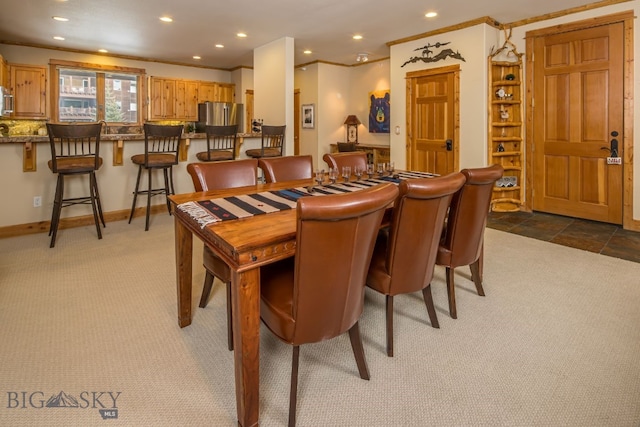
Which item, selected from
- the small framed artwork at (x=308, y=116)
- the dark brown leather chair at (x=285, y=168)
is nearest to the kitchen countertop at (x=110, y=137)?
the dark brown leather chair at (x=285, y=168)

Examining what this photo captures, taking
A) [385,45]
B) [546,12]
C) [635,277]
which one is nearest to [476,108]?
[546,12]

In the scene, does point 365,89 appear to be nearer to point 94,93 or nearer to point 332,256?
point 94,93

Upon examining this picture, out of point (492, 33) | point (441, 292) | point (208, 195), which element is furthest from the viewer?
point (492, 33)

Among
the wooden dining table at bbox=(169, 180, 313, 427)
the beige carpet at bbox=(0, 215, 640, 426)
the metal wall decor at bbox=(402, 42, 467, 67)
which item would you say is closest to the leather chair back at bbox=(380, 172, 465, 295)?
the beige carpet at bbox=(0, 215, 640, 426)

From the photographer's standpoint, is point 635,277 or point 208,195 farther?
point 635,277

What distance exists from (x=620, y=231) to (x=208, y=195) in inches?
179

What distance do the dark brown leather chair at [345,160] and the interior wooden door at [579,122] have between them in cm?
295

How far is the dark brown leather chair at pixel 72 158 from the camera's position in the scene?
11.7 feet

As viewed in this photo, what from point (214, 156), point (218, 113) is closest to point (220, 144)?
point (214, 156)

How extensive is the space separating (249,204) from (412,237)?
84 cm

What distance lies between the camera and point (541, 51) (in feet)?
16.1

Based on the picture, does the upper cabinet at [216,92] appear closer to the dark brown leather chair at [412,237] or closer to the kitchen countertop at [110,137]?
the kitchen countertop at [110,137]

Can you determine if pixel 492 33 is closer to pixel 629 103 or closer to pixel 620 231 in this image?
pixel 629 103

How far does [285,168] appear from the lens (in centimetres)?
297
